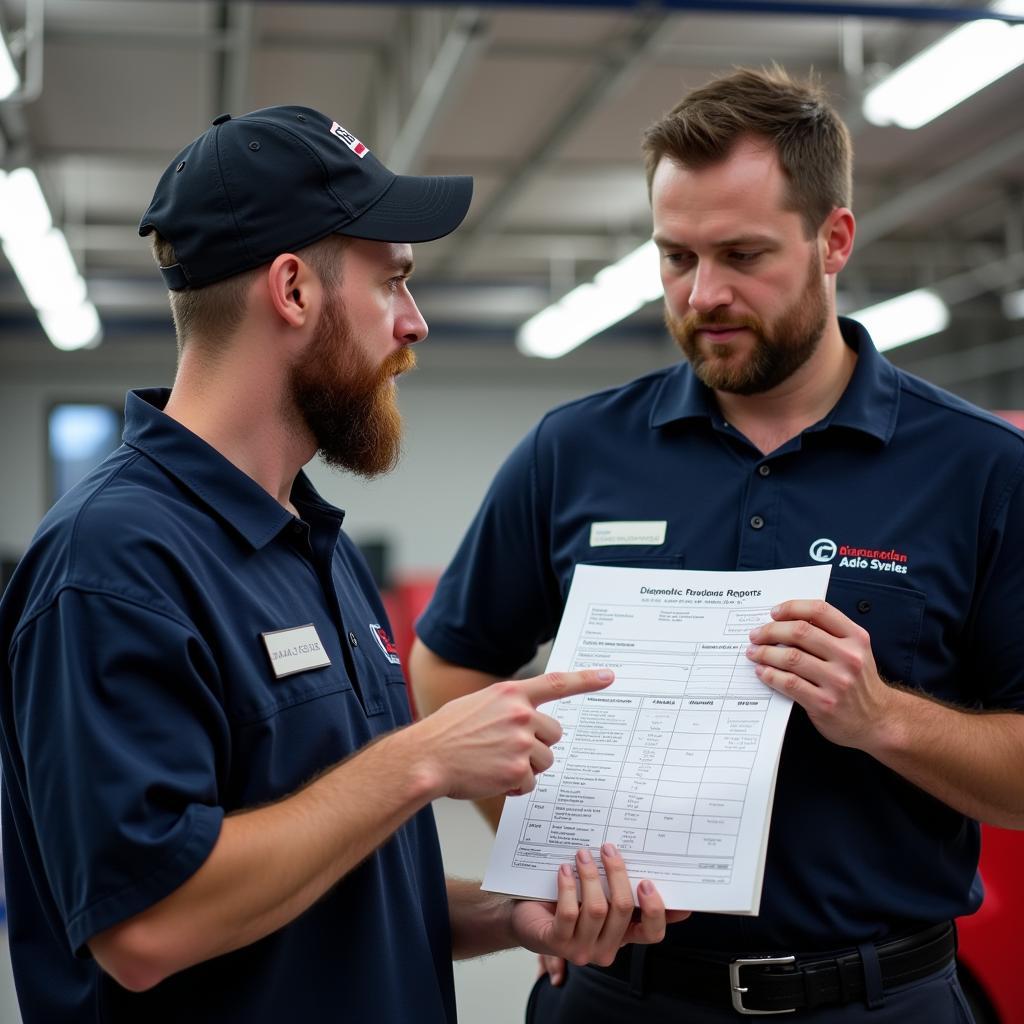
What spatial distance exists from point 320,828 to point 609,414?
1.03 meters

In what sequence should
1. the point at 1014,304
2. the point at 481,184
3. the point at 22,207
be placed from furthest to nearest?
the point at 1014,304 → the point at 481,184 → the point at 22,207

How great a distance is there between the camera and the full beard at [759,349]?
189 cm

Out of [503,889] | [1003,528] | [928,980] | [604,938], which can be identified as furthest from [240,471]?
[928,980]

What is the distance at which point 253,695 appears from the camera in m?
1.35

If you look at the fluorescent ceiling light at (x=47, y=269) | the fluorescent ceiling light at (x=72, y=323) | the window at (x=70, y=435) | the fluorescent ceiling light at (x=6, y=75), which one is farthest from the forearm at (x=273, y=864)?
the window at (x=70, y=435)

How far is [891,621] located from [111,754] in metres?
1.10

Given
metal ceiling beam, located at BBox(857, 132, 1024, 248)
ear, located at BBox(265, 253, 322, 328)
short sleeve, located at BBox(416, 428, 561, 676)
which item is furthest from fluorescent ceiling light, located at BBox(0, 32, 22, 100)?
metal ceiling beam, located at BBox(857, 132, 1024, 248)

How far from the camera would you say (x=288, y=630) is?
1432mm

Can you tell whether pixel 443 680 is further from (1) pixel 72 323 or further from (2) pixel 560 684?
(1) pixel 72 323

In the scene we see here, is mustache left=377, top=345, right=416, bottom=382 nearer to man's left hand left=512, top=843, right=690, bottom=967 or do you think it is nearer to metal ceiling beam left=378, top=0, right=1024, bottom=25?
man's left hand left=512, top=843, right=690, bottom=967

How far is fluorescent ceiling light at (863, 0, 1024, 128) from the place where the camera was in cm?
454

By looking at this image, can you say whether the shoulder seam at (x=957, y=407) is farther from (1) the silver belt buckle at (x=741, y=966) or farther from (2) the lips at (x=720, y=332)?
(1) the silver belt buckle at (x=741, y=966)

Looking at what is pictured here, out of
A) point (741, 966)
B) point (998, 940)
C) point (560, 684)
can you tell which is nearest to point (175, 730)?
point (560, 684)

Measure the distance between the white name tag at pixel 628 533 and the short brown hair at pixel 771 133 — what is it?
1.79 feet
